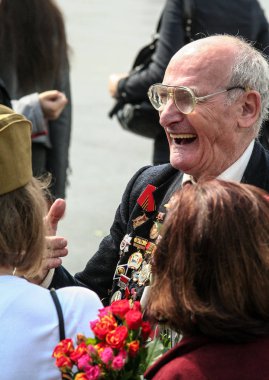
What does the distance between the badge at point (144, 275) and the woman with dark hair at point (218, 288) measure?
90 centimetres

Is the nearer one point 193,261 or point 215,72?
point 193,261

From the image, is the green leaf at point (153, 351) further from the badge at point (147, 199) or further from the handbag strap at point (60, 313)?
the badge at point (147, 199)

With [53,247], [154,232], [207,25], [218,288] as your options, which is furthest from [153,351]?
[207,25]

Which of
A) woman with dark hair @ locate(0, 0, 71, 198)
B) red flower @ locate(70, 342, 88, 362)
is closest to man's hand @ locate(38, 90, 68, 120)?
woman with dark hair @ locate(0, 0, 71, 198)

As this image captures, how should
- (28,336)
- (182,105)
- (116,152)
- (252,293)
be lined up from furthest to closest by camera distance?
(116,152)
(182,105)
(28,336)
(252,293)

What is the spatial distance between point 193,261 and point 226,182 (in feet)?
0.77

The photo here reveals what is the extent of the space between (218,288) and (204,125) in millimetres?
1115

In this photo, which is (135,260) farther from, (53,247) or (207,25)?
(207,25)

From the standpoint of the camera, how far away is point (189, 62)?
340 centimetres

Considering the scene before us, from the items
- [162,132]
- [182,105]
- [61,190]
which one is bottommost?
[61,190]

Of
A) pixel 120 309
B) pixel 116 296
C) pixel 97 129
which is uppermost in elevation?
pixel 120 309

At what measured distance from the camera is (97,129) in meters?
10.5

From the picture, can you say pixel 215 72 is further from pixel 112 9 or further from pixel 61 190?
pixel 112 9

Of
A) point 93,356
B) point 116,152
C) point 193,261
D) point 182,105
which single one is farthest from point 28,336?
point 116,152
